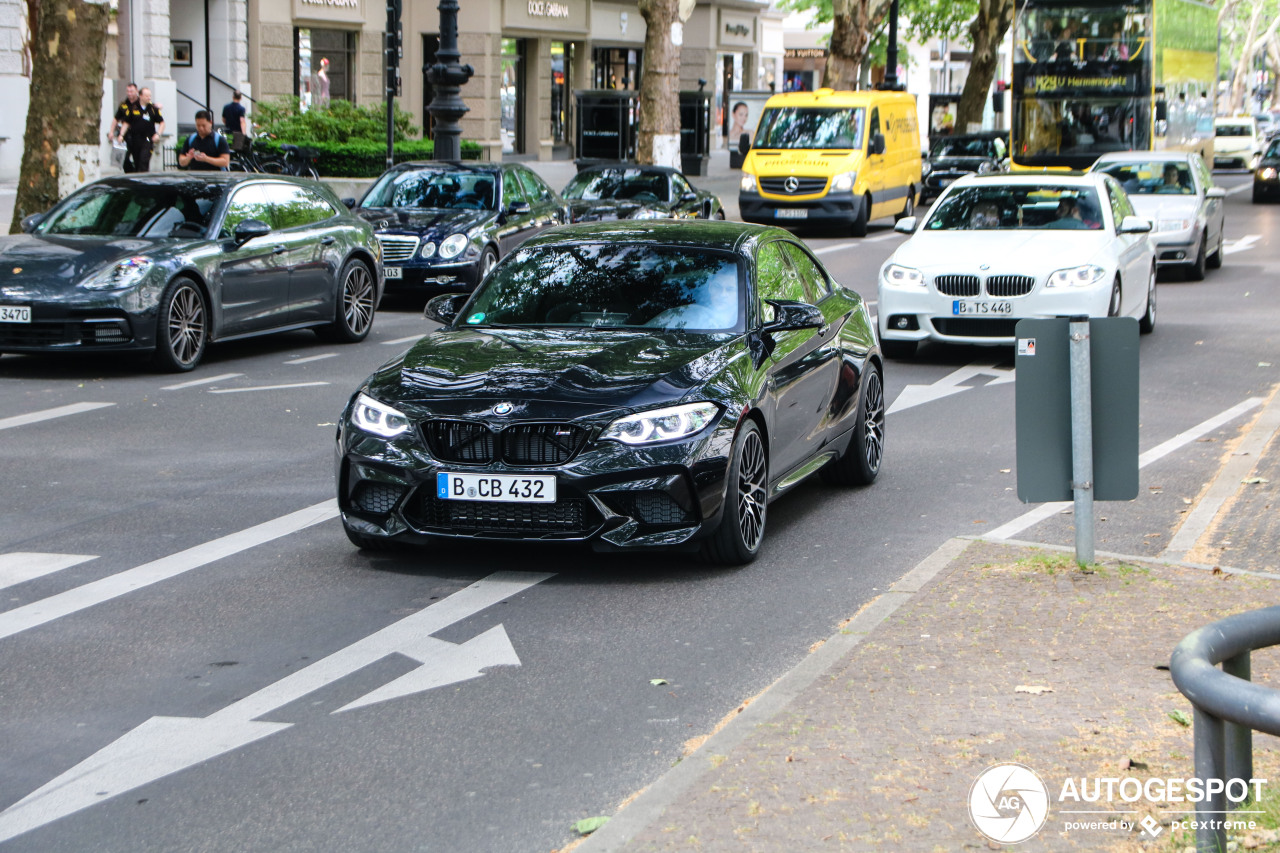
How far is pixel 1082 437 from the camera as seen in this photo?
675 cm

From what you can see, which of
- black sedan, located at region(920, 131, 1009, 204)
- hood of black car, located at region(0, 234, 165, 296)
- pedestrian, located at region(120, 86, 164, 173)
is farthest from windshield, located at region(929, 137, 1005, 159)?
hood of black car, located at region(0, 234, 165, 296)

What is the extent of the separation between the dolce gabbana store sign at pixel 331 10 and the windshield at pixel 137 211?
2634cm

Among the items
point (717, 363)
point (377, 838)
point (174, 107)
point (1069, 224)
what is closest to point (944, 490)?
point (717, 363)

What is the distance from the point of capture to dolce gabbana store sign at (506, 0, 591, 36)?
1758 inches

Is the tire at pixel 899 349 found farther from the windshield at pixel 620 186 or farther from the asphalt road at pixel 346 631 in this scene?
the windshield at pixel 620 186

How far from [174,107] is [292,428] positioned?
26.2 m

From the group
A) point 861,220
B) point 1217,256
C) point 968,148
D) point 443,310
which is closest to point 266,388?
point 443,310

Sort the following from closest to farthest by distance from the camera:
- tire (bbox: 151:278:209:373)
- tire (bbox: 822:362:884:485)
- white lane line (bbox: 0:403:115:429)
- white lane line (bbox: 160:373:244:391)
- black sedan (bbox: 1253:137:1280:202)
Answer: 1. tire (bbox: 822:362:884:485)
2. white lane line (bbox: 0:403:115:429)
3. white lane line (bbox: 160:373:244:391)
4. tire (bbox: 151:278:209:373)
5. black sedan (bbox: 1253:137:1280:202)

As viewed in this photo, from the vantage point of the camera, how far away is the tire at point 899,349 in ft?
50.3

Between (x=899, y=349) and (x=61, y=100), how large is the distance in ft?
31.8

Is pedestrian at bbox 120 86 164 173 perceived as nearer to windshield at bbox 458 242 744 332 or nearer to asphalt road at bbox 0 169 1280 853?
asphalt road at bbox 0 169 1280 853

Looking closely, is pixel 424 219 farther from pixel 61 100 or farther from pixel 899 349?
pixel 899 349

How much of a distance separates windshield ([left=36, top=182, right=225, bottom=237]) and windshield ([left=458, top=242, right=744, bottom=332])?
20.8 ft

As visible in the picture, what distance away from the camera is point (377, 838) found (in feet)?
14.7
